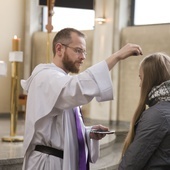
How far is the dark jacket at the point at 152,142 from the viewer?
7.72 feet

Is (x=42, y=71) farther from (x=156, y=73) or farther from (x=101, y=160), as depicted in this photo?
(x=101, y=160)

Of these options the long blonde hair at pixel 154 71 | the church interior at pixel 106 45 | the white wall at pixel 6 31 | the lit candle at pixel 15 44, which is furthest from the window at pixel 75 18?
the long blonde hair at pixel 154 71

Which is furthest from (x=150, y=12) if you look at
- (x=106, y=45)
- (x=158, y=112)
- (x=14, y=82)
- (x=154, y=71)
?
(x=158, y=112)

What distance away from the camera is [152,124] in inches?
92.8

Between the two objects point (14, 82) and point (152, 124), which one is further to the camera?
point (14, 82)

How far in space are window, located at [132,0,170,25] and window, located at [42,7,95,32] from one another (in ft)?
4.78

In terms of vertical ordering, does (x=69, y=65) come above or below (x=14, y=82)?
above

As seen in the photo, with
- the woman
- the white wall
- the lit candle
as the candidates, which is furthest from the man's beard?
the white wall

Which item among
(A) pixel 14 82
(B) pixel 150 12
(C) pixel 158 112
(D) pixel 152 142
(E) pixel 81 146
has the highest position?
(B) pixel 150 12

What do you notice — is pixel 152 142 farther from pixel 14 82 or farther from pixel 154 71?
pixel 14 82

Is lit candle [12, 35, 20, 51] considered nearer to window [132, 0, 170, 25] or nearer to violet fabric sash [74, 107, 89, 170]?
violet fabric sash [74, 107, 89, 170]

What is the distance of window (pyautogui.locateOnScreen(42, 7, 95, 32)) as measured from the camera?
11016 millimetres

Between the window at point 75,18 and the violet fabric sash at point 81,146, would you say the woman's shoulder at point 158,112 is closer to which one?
the violet fabric sash at point 81,146

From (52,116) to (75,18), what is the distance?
29.4 feet
